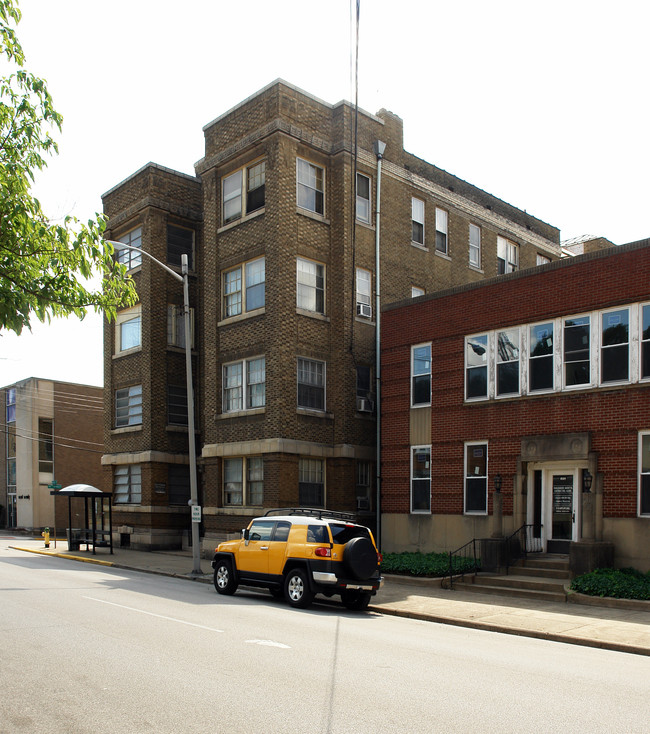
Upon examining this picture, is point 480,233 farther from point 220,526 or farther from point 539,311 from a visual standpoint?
point 220,526

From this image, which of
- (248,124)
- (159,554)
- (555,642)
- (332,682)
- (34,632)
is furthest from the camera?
(159,554)

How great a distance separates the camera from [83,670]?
8625 millimetres

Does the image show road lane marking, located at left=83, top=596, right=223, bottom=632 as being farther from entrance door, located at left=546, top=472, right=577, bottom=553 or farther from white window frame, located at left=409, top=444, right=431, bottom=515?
entrance door, located at left=546, top=472, right=577, bottom=553

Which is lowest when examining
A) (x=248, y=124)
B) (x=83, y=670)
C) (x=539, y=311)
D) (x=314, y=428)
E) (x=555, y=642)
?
(x=555, y=642)

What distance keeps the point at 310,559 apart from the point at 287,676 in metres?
6.48

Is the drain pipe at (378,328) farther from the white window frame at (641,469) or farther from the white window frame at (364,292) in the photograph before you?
the white window frame at (641,469)

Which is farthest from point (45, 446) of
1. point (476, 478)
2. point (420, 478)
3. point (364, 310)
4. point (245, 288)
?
point (476, 478)

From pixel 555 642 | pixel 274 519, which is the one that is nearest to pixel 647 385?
pixel 555 642

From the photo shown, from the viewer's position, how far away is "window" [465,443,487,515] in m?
20.7

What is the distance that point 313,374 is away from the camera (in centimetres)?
2516

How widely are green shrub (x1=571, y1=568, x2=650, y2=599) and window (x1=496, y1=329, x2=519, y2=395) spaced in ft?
17.6

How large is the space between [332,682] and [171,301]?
80.8 feet

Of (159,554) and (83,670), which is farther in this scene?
(159,554)

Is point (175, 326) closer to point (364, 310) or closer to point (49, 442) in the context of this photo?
point (364, 310)
